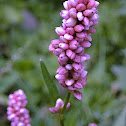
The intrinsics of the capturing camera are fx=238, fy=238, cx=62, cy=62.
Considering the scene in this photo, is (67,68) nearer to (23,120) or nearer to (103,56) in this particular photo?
(23,120)

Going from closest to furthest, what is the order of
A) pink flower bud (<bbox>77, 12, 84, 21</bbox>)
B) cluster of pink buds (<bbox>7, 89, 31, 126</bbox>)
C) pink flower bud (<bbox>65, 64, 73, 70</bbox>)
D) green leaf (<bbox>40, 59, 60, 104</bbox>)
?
pink flower bud (<bbox>77, 12, 84, 21</bbox>)
pink flower bud (<bbox>65, 64, 73, 70</bbox>)
green leaf (<bbox>40, 59, 60, 104</bbox>)
cluster of pink buds (<bbox>7, 89, 31, 126</bbox>)

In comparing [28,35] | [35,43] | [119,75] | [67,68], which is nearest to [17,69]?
[35,43]

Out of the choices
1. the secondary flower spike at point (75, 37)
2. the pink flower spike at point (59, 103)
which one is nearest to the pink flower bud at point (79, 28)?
the secondary flower spike at point (75, 37)

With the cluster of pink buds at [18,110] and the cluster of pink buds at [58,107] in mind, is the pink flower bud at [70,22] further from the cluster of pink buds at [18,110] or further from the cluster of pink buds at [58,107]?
the cluster of pink buds at [18,110]

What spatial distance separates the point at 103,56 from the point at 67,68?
7.48ft

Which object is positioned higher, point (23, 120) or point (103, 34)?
point (103, 34)

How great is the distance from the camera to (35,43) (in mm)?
3832

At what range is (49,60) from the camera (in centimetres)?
350

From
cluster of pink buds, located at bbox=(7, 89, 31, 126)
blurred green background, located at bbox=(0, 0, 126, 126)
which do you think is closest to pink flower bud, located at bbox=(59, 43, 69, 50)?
cluster of pink buds, located at bbox=(7, 89, 31, 126)

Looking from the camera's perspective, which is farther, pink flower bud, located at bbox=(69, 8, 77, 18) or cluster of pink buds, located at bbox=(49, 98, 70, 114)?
cluster of pink buds, located at bbox=(49, 98, 70, 114)

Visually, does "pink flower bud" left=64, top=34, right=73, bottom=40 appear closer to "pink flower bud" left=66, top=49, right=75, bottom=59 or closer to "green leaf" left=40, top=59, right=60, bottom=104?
"pink flower bud" left=66, top=49, right=75, bottom=59

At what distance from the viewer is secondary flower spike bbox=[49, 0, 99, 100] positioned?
1.11m

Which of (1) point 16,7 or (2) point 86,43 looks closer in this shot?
(2) point 86,43

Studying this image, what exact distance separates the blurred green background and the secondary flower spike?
696mm
